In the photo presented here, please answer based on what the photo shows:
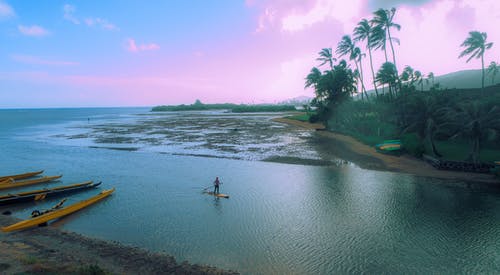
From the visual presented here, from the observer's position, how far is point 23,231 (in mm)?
15461

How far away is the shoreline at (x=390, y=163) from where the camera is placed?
83.6 feet

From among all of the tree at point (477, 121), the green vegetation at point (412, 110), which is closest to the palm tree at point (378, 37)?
the green vegetation at point (412, 110)

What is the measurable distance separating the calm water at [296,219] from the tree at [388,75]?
2717cm

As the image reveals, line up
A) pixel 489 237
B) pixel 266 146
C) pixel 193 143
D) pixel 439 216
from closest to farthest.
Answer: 1. pixel 489 237
2. pixel 439 216
3. pixel 266 146
4. pixel 193 143

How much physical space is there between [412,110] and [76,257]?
32405mm

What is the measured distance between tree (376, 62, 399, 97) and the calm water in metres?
27.2

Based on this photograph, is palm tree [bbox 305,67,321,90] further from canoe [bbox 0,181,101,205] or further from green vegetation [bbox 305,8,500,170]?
canoe [bbox 0,181,101,205]

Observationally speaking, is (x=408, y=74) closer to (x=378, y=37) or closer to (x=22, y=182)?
(x=378, y=37)

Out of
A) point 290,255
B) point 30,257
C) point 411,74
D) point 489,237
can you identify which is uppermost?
point 411,74

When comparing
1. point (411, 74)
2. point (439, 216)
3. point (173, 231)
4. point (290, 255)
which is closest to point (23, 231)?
point (173, 231)

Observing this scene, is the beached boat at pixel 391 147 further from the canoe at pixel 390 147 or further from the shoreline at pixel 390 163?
the shoreline at pixel 390 163

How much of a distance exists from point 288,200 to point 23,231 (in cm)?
1576

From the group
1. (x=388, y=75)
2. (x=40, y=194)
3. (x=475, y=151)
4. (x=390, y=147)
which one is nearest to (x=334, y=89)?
(x=388, y=75)

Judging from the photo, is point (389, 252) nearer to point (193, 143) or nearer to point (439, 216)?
point (439, 216)
